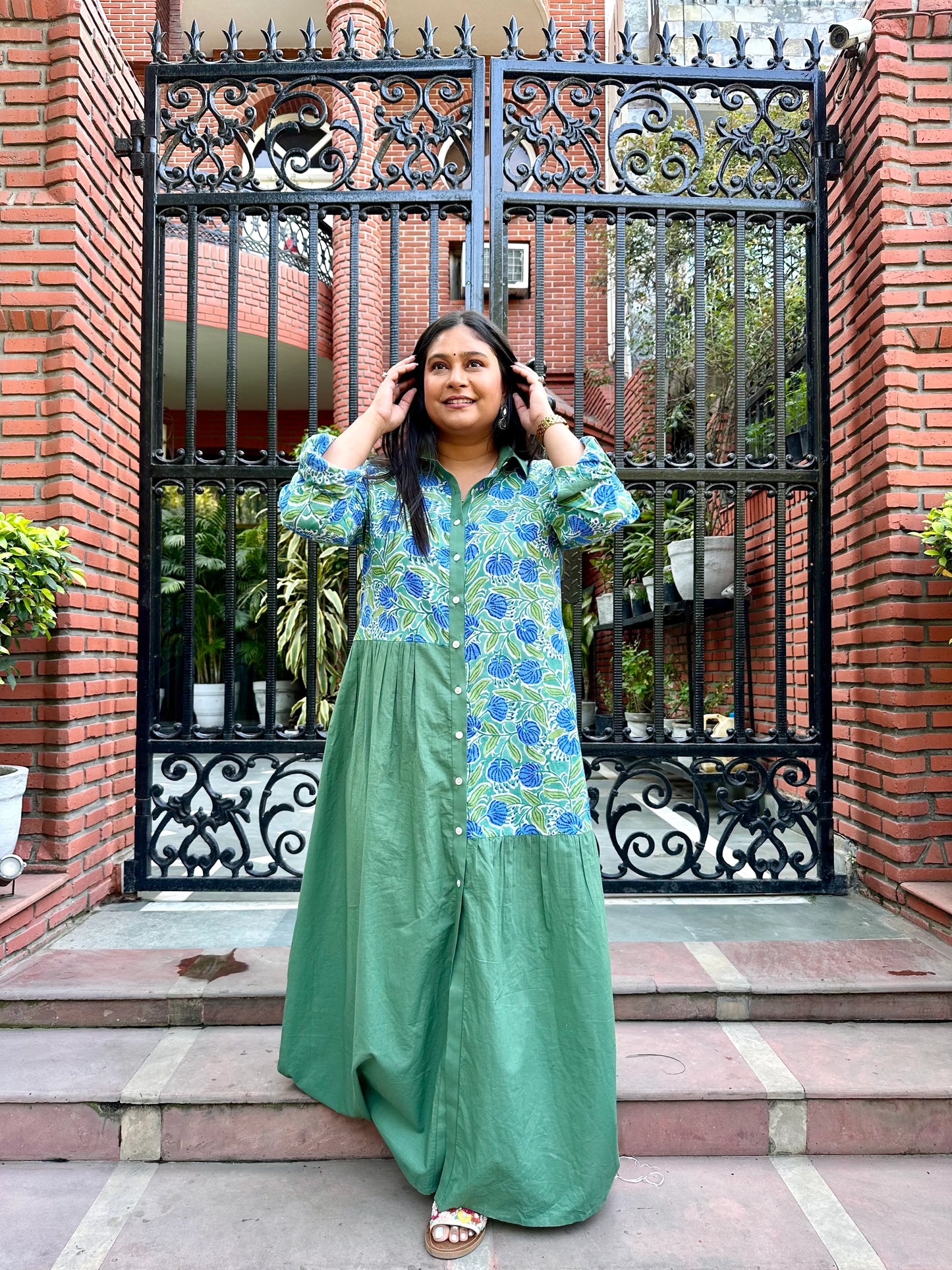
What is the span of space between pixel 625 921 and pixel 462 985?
1.47m

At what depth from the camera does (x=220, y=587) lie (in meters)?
9.86

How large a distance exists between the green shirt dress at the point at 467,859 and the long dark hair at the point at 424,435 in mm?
37

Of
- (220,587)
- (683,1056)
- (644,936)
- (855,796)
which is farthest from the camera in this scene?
(220,587)

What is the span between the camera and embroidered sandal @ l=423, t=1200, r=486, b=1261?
1688mm

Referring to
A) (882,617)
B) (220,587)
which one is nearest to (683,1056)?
(882,617)

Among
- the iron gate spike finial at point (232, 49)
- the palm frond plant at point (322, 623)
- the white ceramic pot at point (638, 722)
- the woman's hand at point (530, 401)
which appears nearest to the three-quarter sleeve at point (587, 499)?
the woman's hand at point (530, 401)

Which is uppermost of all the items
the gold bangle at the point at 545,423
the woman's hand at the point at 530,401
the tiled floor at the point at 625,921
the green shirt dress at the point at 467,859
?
the woman's hand at the point at 530,401

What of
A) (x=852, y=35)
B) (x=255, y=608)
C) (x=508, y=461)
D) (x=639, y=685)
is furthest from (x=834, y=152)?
(x=255, y=608)

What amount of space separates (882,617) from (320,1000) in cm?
230

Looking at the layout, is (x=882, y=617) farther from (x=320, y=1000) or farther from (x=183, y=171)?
(x=183, y=171)

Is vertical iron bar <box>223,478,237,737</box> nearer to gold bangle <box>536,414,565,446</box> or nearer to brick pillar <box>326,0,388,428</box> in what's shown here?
gold bangle <box>536,414,565,446</box>

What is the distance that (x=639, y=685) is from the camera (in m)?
6.61

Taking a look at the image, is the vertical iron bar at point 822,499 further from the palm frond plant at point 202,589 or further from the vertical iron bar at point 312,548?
the palm frond plant at point 202,589

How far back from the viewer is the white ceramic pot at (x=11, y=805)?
103 inches
